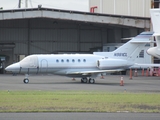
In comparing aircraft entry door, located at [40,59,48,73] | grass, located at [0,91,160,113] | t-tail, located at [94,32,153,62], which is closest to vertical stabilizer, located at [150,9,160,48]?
t-tail, located at [94,32,153,62]

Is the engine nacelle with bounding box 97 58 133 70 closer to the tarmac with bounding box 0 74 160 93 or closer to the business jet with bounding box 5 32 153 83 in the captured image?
the business jet with bounding box 5 32 153 83

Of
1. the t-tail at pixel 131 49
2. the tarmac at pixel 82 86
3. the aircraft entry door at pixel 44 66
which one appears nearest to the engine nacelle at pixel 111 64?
the t-tail at pixel 131 49

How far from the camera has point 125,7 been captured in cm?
6034

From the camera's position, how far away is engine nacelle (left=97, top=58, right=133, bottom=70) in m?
37.5

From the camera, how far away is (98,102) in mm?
19859

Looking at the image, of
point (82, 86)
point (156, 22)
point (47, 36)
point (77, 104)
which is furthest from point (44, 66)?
point (47, 36)

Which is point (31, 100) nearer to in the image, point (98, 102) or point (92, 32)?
point (98, 102)

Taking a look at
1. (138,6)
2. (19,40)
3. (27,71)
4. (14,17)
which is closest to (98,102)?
(27,71)

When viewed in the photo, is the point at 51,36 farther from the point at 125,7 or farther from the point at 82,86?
the point at 82,86

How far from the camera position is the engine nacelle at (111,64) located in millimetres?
37469

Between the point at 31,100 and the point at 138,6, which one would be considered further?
the point at 138,6

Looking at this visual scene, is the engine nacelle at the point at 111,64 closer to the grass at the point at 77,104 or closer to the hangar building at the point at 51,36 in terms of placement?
the grass at the point at 77,104

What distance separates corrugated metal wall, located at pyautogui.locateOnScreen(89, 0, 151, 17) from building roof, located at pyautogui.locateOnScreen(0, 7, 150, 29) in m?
2.74

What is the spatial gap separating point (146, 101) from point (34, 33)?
44.5m
